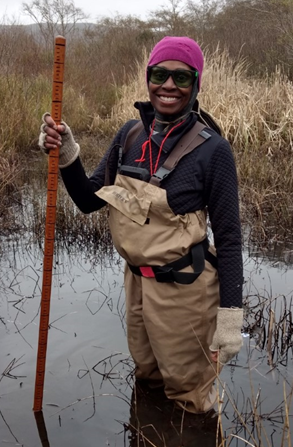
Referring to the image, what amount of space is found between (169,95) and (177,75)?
0.09 metres

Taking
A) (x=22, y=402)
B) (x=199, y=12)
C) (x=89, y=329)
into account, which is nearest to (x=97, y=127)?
(x=89, y=329)

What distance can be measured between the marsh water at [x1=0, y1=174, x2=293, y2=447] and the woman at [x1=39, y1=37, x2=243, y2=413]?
16 cm

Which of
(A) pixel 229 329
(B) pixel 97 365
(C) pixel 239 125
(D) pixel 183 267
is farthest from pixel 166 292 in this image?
(C) pixel 239 125

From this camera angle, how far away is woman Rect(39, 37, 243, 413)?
93.4 inches

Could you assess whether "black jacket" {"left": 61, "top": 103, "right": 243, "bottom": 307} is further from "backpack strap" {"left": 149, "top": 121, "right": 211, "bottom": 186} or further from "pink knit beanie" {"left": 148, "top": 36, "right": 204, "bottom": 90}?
"pink knit beanie" {"left": 148, "top": 36, "right": 204, "bottom": 90}

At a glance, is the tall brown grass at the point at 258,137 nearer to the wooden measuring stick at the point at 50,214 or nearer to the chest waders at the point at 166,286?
the chest waders at the point at 166,286

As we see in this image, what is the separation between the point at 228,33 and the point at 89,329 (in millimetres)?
17301

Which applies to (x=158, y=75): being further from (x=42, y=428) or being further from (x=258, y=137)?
(x=258, y=137)

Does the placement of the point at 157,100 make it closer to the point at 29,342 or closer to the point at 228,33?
the point at 29,342

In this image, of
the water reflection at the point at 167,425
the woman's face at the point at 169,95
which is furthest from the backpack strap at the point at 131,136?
the water reflection at the point at 167,425

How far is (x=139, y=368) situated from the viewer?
296 centimetres

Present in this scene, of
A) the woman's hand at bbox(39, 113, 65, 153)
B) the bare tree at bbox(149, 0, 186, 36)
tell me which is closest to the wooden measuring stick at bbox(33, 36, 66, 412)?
the woman's hand at bbox(39, 113, 65, 153)

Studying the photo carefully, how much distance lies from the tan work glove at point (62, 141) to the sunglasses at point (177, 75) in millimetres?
472

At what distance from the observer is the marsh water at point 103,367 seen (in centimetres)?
276
